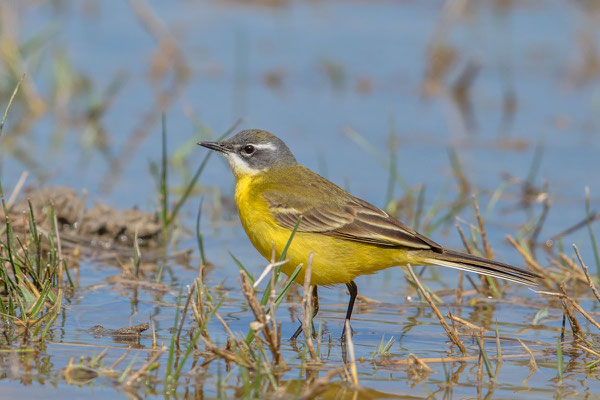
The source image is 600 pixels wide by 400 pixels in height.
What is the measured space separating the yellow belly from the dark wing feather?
6 centimetres

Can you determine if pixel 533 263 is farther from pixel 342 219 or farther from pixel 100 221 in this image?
pixel 100 221

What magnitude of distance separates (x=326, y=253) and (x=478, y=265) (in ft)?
3.33

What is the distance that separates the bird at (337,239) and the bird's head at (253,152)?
0.42 m

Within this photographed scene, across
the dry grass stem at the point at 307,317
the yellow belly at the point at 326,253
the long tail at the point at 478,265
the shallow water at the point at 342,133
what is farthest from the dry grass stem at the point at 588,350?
the dry grass stem at the point at 307,317

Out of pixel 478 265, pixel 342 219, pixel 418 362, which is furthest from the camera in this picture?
pixel 342 219

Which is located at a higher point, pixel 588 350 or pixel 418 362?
pixel 588 350

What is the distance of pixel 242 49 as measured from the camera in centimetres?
1617

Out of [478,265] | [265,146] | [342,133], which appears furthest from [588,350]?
[342,133]

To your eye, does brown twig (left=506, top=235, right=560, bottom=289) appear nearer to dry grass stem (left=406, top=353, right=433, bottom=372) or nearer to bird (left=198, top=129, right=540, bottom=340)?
bird (left=198, top=129, right=540, bottom=340)

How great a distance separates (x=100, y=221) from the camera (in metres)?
8.55

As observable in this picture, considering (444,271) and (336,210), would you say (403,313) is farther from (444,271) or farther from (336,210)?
(444,271)

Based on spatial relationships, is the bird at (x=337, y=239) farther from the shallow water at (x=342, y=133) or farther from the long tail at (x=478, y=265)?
Result: the shallow water at (x=342, y=133)

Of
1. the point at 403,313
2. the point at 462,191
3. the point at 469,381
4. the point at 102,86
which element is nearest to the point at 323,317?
the point at 403,313

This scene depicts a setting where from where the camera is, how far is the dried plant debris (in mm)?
8453
